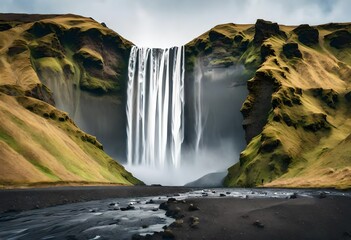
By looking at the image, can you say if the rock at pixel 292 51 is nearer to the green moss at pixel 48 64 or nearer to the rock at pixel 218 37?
the rock at pixel 218 37

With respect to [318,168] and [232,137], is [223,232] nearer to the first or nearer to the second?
[318,168]

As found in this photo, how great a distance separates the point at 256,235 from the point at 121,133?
130558 millimetres

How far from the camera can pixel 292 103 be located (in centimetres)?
11450

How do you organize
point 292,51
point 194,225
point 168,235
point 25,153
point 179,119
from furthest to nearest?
point 179,119
point 292,51
point 25,153
point 194,225
point 168,235

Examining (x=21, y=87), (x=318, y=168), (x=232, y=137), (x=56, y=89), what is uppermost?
(x=56, y=89)

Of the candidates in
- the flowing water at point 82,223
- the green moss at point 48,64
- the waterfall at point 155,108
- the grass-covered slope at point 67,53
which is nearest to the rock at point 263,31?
the waterfall at point 155,108

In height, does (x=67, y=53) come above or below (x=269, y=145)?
above

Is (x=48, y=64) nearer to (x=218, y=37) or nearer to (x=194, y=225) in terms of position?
(x=218, y=37)

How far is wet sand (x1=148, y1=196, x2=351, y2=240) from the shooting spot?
69.6 feet

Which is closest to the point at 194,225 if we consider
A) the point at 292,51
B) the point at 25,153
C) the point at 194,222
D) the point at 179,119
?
the point at 194,222

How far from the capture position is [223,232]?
71.6 feet

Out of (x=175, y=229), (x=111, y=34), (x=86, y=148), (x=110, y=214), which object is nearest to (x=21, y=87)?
(x=86, y=148)

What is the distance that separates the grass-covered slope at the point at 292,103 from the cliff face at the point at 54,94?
3892 centimetres

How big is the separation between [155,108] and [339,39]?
9990cm
